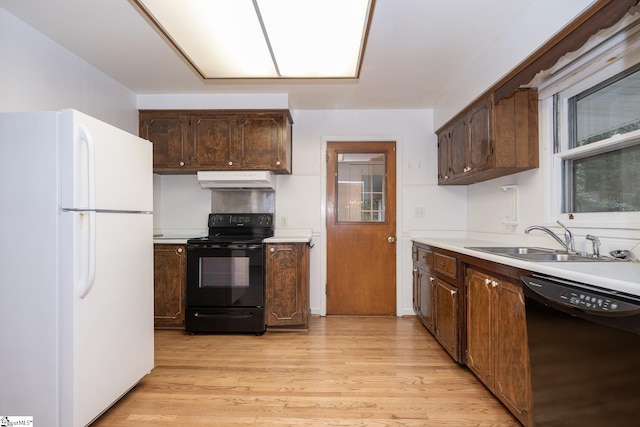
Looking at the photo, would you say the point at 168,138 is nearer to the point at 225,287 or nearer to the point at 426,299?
the point at 225,287

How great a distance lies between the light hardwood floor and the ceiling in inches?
96.4

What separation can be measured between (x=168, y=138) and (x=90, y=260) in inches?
85.8

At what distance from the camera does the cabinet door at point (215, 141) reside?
A: 11.6 ft

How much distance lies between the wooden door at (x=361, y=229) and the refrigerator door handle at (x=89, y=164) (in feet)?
8.47

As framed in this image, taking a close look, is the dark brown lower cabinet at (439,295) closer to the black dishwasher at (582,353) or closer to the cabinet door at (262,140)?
the black dishwasher at (582,353)

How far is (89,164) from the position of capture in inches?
67.2

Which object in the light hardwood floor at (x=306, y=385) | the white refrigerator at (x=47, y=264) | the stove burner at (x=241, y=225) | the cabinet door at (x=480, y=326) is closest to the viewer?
the white refrigerator at (x=47, y=264)

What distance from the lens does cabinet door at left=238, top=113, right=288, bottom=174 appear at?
11.5ft

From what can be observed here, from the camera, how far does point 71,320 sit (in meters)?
1.66

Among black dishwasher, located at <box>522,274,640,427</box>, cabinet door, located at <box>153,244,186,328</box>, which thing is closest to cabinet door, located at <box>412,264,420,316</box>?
black dishwasher, located at <box>522,274,640,427</box>

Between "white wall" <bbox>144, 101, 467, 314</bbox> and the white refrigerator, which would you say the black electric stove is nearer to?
"white wall" <bbox>144, 101, 467, 314</bbox>

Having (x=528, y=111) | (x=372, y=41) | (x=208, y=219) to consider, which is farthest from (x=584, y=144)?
(x=208, y=219)

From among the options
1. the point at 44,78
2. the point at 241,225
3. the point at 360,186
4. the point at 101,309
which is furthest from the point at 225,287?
the point at 44,78

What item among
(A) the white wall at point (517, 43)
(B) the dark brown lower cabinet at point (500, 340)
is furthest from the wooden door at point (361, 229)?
(B) the dark brown lower cabinet at point (500, 340)
